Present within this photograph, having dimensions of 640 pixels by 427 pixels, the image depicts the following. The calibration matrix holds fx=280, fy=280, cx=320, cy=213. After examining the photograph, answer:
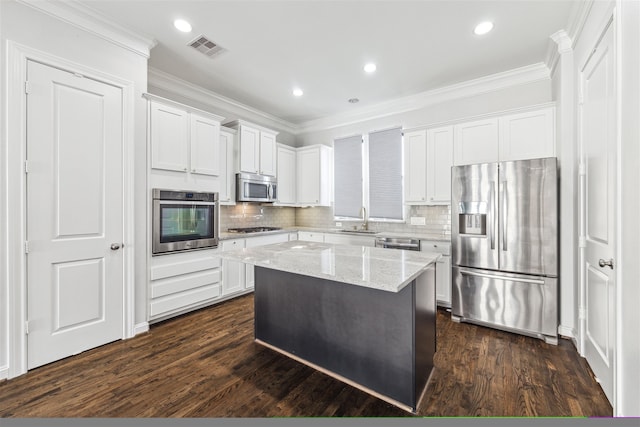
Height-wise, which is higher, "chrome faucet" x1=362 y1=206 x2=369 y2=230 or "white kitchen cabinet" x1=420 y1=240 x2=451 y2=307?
"chrome faucet" x1=362 y1=206 x2=369 y2=230

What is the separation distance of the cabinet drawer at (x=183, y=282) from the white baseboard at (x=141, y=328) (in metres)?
0.28

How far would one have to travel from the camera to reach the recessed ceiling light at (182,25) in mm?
2540

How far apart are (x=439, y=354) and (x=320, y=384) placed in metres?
1.13

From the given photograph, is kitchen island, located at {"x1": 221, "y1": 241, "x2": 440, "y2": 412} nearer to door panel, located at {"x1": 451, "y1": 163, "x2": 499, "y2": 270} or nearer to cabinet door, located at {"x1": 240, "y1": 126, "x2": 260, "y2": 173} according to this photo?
door panel, located at {"x1": 451, "y1": 163, "x2": 499, "y2": 270}

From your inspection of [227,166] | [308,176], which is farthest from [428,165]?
[227,166]

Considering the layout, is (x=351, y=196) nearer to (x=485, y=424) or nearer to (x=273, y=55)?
(x=273, y=55)

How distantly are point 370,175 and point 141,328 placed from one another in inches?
147

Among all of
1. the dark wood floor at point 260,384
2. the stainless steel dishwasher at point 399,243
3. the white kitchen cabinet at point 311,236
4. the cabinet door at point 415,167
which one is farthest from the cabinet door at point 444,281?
the white kitchen cabinet at point 311,236

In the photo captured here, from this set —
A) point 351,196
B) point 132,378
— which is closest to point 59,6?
point 132,378

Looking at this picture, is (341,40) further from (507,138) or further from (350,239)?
(350,239)

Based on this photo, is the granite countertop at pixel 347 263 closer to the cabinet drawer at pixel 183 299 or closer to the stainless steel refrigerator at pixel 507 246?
the stainless steel refrigerator at pixel 507 246

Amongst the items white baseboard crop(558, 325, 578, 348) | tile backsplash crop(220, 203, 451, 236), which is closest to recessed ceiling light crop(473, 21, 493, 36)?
tile backsplash crop(220, 203, 451, 236)

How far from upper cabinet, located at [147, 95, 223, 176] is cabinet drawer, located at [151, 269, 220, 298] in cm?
123

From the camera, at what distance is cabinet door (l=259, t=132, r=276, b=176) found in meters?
4.48
